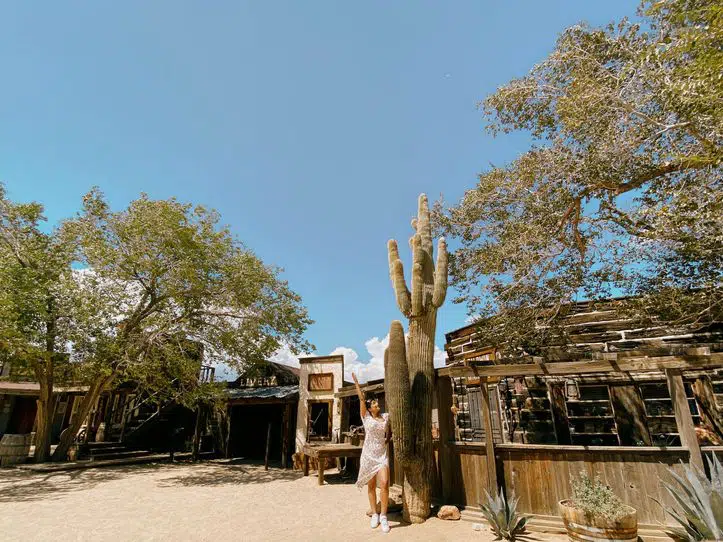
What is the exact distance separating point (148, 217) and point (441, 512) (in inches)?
516

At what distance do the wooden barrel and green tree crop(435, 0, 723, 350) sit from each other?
16910mm

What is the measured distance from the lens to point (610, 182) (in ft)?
26.0

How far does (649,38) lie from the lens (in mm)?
8234

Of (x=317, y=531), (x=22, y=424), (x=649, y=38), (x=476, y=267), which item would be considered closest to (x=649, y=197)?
(x=649, y=38)

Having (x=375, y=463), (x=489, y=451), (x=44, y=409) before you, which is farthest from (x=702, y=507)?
(x=44, y=409)

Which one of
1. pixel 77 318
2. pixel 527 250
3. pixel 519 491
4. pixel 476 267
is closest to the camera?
pixel 519 491

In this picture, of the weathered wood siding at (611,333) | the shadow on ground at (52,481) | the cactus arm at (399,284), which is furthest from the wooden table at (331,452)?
the shadow on ground at (52,481)

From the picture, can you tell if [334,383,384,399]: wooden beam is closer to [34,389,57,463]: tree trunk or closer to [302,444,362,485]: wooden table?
[302,444,362,485]: wooden table

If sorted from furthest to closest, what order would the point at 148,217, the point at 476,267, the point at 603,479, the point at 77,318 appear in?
1. the point at 148,217
2. the point at 77,318
3. the point at 476,267
4. the point at 603,479

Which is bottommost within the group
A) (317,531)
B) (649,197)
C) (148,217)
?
(317,531)

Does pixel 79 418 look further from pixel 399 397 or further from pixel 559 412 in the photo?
pixel 559 412

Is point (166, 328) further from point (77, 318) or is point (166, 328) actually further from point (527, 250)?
point (527, 250)

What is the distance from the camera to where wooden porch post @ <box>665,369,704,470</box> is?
217 inches

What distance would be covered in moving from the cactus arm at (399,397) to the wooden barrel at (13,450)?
15580 mm
